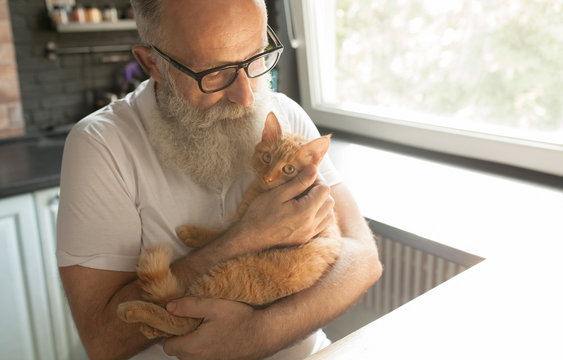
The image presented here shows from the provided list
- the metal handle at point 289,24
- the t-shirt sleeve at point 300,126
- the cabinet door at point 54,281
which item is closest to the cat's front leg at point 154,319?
the t-shirt sleeve at point 300,126

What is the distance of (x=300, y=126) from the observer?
124 cm

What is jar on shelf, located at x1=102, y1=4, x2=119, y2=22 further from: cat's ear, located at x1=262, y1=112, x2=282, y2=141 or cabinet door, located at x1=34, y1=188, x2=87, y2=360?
cat's ear, located at x1=262, y1=112, x2=282, y2=141

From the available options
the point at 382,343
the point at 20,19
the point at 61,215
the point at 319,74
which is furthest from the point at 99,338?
the point at 20,19

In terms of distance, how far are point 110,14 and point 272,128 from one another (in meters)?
1.84

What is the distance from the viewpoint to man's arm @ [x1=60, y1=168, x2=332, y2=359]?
88 cm

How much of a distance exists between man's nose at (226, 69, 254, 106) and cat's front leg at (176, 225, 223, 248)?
0.28 meters

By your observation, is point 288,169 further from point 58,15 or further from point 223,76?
point 58,15

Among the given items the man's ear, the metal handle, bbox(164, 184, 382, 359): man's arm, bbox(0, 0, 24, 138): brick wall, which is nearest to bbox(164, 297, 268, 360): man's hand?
bbox(164, 184, 382, 359): man's arm

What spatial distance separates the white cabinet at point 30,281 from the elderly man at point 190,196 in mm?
849

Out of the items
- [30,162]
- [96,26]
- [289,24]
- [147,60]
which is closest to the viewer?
[147,60]

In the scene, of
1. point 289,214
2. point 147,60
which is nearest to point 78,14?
point 147,60

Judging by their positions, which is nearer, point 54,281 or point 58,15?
point 54,281

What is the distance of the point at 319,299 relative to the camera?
3.07 ft

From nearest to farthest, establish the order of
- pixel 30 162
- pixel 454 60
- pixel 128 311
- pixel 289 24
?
1. pixel 128 311
2. pixel 454 60
3. pixel 30 162
4. pixel 289 24
